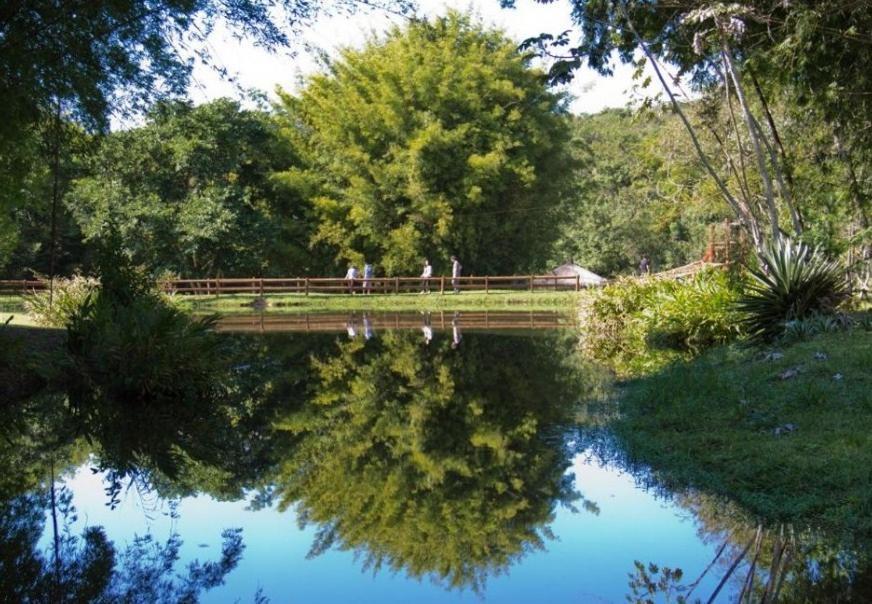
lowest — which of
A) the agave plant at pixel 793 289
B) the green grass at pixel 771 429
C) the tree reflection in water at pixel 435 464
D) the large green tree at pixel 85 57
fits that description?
the tree reflection in water at pixel 435 464

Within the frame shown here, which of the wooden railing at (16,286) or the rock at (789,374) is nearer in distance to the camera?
the rock at (789,374)

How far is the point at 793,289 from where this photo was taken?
48.1ft

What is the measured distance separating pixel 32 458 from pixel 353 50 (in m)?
41.1

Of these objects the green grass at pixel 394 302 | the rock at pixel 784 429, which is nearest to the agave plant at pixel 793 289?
the rock at pixel 784 429

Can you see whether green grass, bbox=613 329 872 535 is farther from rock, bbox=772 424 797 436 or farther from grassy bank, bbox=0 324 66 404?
grassy bank, bbox=0 324 66 404

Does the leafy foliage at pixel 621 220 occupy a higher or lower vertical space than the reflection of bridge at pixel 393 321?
higher

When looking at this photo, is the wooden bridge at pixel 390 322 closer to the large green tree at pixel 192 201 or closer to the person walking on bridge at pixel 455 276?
the person walking on bridge at pixel 455 276

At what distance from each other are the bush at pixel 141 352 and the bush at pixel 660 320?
247 inches

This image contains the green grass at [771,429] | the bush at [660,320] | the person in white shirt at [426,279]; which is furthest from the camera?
the person in white shirt at [426,279]

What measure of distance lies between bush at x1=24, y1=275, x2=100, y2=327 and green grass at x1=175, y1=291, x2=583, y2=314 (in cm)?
1393

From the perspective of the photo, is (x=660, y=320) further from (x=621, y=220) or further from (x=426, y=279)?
(x=621, y=220)

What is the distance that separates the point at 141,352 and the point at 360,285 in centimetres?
3076

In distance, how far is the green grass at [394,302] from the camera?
119 feet

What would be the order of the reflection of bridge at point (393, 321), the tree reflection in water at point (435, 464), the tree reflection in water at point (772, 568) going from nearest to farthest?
the tree reflection in water at point (772, 568)
the tree reflection in water at point (435, 464)
the reflection of bridge at point (393, 321)
